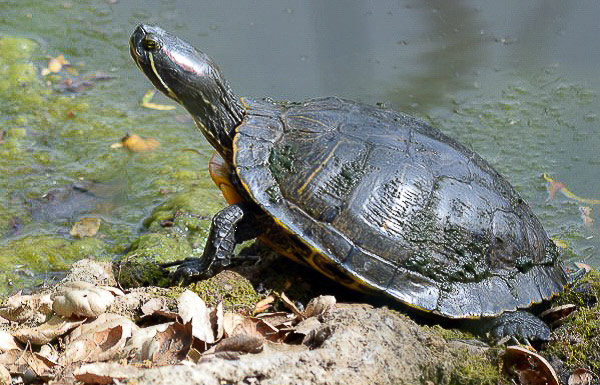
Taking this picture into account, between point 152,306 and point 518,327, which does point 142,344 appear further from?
point 518,327

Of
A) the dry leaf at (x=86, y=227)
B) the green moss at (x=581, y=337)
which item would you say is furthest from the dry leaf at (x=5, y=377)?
the dry leaf at (x=86, y=227)

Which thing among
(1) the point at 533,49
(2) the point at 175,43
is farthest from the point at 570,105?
(2) the point at 175,43

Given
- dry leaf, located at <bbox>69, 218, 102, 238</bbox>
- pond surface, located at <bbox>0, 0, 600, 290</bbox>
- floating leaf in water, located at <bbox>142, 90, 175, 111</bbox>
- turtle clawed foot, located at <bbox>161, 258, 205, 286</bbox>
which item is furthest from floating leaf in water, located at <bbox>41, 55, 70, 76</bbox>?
turtle clawed foot, located at <bbox>161, 258, 205, 286</bbox>

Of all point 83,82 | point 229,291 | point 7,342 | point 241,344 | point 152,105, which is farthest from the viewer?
point 83,82

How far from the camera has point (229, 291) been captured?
3881 millimetres

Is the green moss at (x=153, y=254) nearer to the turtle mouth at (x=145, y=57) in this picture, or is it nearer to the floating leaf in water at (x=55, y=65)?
the turtle mouth at (x=145, y=57)

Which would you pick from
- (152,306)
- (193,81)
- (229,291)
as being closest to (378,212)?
(229,291)

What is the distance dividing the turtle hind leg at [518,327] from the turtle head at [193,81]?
195 cm

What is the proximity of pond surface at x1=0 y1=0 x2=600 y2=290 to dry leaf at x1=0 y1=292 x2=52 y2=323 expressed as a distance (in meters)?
1.52

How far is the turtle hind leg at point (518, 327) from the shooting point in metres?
3.69

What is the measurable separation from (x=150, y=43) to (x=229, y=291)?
5.75 ft

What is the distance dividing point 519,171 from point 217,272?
416 centimetres

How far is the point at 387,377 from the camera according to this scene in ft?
8.97

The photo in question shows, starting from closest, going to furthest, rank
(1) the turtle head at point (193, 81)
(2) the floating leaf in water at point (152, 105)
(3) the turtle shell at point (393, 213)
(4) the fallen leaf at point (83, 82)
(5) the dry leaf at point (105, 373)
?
(5) the dry leaf at point (105, 373) → (3) the turtle shell at point (393, 213) → (1) the turtle head at point (193, 81) → (2) the floating leaf in water at point (152, 105) → (4) the fallen leaf at point (83, 82)
